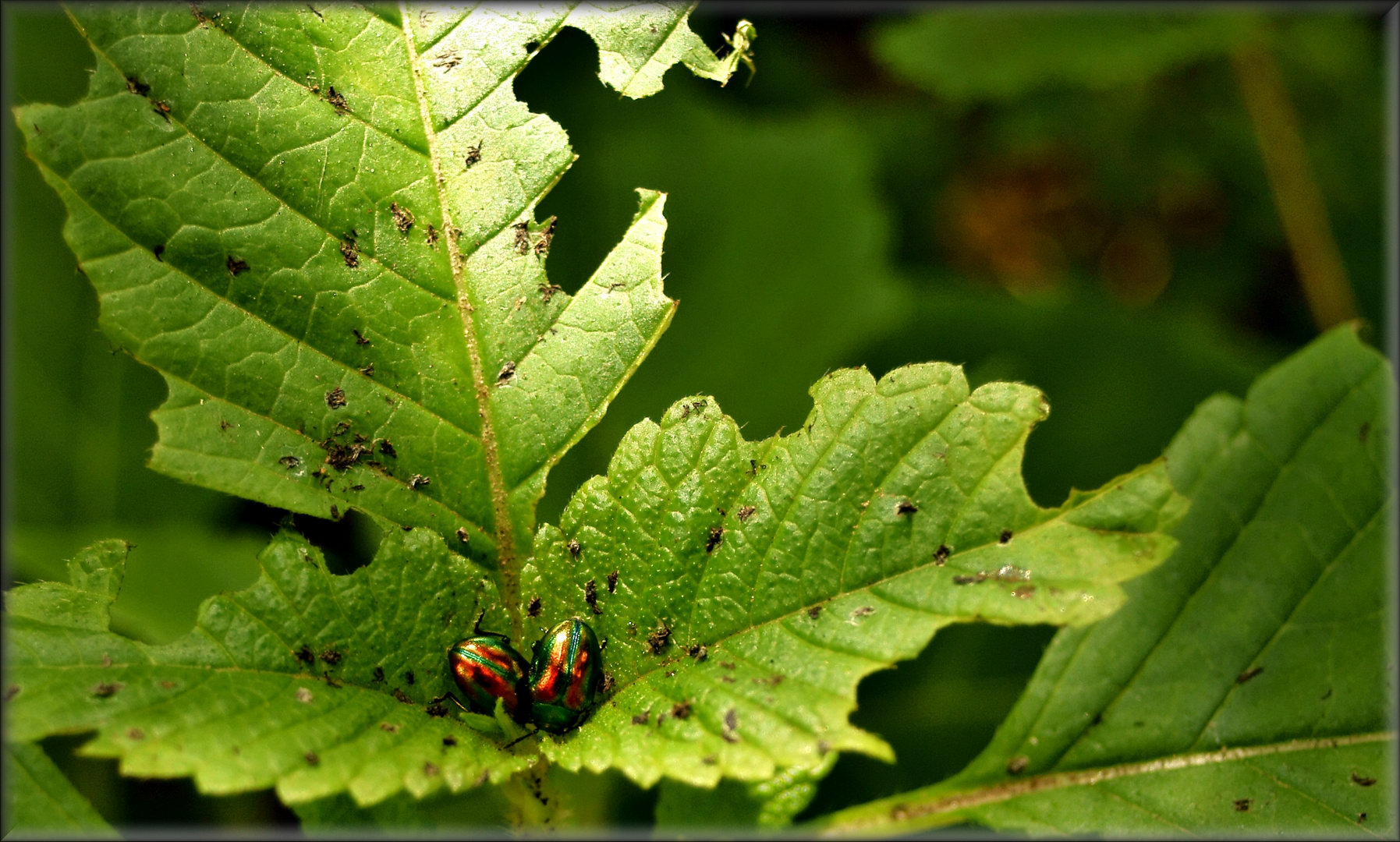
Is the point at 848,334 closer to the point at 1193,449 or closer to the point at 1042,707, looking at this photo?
the point at 1193,449

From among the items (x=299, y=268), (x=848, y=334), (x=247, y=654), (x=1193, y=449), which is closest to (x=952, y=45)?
(x=848, y=334)

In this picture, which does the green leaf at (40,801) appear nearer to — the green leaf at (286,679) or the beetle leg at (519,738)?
the green leaf at (286,679)

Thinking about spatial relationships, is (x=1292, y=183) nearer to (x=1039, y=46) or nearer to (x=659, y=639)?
(x=1039, y=46)

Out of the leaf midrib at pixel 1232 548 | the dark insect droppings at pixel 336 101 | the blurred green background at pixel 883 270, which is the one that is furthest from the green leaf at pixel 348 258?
the blurred green background at pixel 883 270

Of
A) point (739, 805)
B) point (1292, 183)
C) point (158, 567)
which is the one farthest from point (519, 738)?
point (1292, 183)

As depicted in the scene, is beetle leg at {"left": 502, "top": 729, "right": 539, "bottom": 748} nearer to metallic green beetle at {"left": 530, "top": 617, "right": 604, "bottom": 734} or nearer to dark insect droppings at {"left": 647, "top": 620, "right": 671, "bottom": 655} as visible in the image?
metallic green beetle at {"left": 530, "top": 617, "right": 604, "bottom": 734}

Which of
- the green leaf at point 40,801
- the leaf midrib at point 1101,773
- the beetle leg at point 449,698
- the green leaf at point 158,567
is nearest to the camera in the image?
the green leaf at point 40,801

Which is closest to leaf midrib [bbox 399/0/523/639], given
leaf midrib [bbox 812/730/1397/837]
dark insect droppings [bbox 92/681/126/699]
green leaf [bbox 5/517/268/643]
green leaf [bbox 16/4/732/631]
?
green leaf [bbox 16/4/732/631]
